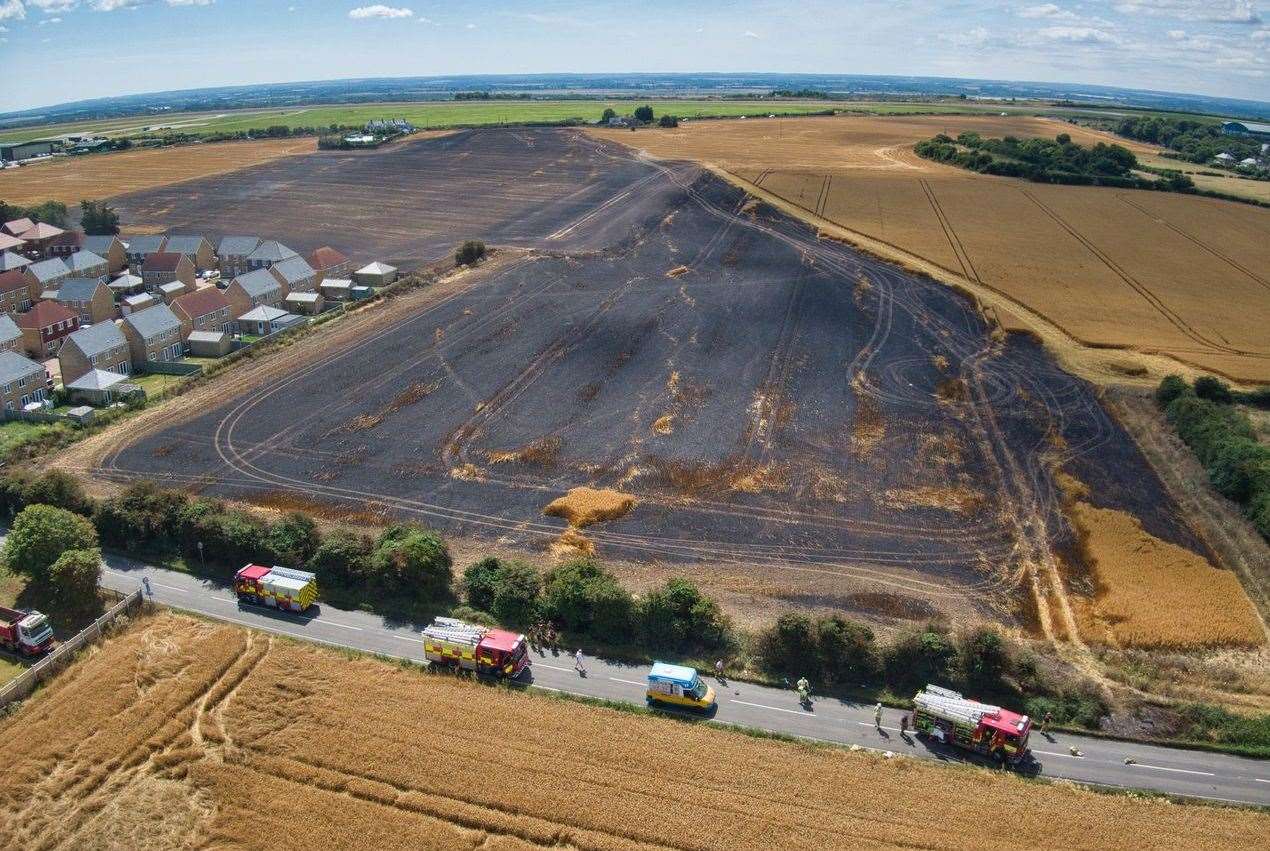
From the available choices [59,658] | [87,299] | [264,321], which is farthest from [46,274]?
[59,658]

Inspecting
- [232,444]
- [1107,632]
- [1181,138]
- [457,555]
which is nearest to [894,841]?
[1107,632]

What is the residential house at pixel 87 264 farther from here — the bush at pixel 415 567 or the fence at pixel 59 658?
the bush at pixel 415 567

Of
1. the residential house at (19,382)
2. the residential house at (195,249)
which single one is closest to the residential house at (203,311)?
the residential house at (19,382)

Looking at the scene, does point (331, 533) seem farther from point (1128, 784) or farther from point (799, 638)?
point (1128, 784)

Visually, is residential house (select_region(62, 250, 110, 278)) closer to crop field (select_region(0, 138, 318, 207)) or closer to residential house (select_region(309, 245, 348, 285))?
residential house (select_region(309, 245, 348, 285))

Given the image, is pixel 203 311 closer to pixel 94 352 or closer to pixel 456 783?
pixel 94 352
